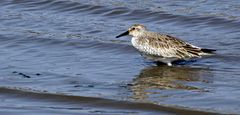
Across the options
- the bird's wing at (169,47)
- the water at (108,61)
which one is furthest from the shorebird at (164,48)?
the water at (108,61)

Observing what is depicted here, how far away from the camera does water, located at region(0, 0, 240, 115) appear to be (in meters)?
9.57

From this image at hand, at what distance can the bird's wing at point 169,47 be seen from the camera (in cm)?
1227

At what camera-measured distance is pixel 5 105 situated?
9.47 metres

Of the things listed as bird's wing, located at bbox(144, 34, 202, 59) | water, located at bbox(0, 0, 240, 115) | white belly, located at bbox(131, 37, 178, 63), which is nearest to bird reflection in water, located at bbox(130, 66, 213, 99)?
water, located at bbox(0, 0, 240, 115)

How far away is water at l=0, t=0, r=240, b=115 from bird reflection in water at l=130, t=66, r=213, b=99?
0.6 inches

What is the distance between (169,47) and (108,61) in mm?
1051

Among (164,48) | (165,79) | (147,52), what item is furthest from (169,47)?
(165,79)

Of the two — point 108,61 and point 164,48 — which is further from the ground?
point 164,48

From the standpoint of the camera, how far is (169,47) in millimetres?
12344

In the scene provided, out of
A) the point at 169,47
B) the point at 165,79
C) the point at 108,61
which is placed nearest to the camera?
the point at 165,79

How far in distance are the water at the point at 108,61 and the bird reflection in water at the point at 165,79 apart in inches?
0.6

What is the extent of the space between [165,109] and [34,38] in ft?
17.6

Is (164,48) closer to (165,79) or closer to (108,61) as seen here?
(108,61)

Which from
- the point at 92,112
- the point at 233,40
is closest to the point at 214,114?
the point at 92,112
